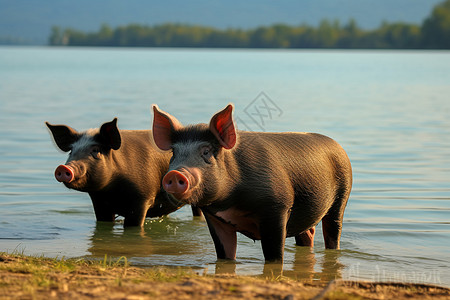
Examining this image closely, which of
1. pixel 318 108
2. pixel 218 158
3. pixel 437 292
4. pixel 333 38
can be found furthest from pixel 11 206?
pixel 333 38

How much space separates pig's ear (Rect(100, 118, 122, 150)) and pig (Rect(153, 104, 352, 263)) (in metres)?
1.84

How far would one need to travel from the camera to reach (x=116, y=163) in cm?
920

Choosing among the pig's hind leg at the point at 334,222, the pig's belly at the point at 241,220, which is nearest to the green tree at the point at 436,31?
the pig's hind leg at the point at 334,222

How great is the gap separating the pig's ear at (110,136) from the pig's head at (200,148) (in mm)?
1842

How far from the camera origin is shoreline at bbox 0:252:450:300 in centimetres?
530

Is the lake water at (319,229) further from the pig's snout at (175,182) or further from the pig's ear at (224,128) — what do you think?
the pig's ear at (224,128)

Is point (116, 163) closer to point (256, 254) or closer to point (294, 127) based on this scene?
point (256, 254)

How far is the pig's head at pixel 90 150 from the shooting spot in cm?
876

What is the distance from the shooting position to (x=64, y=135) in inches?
358

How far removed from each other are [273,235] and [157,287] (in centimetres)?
205

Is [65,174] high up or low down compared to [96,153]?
down

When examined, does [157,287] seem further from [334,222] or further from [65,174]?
[334,222]

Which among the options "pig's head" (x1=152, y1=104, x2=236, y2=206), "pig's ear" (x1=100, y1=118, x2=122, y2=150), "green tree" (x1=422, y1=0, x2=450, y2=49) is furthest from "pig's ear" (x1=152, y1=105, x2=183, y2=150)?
"green tree" (x1=422, y1=0, x2=450, y2=49)

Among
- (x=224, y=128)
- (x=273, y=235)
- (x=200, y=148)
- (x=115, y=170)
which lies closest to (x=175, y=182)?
(x=200, y=148)
